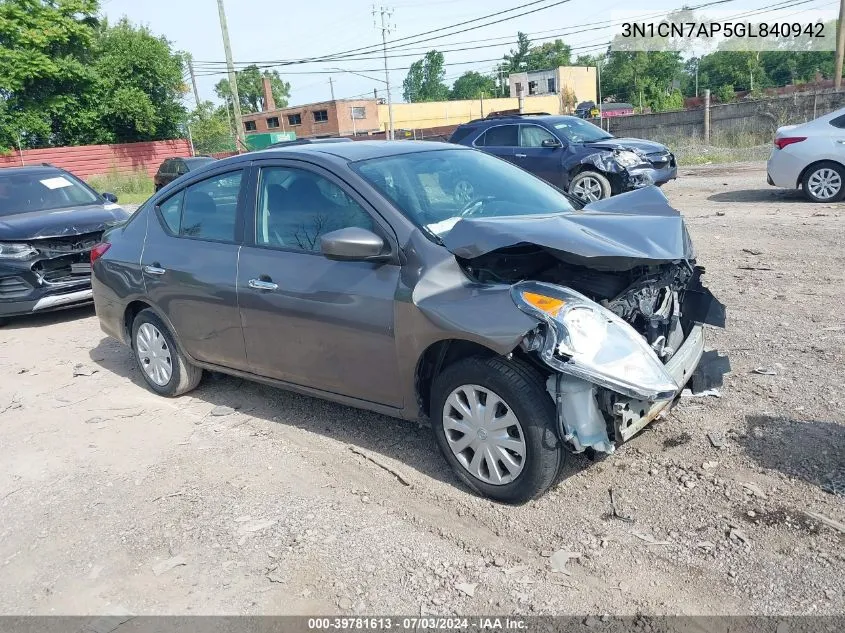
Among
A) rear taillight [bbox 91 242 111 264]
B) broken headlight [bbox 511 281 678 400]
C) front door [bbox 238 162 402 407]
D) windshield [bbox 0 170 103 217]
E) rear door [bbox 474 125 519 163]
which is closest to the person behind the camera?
broken headlight [bbox 511 281 678 400]

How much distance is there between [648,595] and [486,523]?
2.75 ft

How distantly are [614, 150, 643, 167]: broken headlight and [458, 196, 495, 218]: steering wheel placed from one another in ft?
28.5

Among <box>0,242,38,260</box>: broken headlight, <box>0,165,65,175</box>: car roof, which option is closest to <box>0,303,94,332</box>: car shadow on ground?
<box>0,242,38,260</box>: broken headlight

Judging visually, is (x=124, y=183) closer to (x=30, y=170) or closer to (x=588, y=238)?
(x=30, y=170)

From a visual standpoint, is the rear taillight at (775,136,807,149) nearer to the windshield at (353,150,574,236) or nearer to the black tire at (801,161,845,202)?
the black tire at (801,161,845,202)

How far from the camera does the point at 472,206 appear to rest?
414cm

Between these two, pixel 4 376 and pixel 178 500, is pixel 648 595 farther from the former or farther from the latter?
pixel 4 376

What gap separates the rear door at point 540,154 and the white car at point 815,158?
11.7 feet

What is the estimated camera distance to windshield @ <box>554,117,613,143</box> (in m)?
12.9

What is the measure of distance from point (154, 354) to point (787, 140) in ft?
34.5

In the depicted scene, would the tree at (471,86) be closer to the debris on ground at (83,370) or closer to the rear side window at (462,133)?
the rear side window at (462,133)

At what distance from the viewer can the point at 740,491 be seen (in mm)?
3434

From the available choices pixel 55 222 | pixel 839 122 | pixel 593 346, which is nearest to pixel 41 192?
pixel 55 222

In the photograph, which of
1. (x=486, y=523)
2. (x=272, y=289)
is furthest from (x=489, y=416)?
(x=272, y=289)
